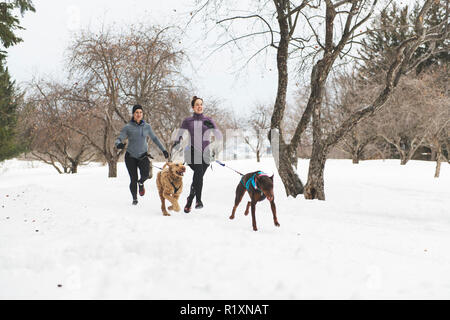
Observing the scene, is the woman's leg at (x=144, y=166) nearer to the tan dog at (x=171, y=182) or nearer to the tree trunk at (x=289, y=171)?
the tan dog at (x=171, y=182)

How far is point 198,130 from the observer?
6.20m

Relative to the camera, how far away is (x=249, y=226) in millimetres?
5191

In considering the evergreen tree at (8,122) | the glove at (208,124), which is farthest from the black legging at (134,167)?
the evergreen tree at (8,122)

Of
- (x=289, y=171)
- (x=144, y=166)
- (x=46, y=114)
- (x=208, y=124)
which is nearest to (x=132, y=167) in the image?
(x=144, y=166)

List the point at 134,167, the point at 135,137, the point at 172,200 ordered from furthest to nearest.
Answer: the point at 134,167, the point at 135,137, the point at 172,200

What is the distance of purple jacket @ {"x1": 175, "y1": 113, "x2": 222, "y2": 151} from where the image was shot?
6.18 metres

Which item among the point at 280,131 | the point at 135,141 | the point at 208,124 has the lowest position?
the point at 135,141

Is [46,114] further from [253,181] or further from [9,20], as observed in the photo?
[253,181]

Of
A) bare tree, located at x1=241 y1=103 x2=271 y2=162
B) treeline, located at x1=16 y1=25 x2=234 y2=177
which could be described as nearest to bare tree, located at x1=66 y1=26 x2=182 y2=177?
treeline, located at x1=16 y1=25 x2=234 y2=177

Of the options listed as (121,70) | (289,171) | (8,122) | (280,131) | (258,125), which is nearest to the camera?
(289,171)

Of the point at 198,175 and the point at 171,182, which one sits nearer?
the point at 171,182

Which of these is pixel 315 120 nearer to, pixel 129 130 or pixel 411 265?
pixel 129 130

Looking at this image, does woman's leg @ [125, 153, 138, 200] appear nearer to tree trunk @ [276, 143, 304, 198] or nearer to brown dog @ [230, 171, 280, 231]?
brown dog @ [230, 171, 280, 231]
